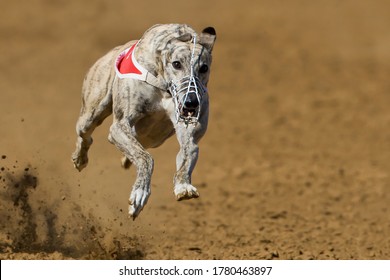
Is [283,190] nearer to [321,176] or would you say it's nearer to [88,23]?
[321,176]

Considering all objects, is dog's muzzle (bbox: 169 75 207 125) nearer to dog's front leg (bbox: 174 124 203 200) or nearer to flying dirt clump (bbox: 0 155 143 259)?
dog's front leg (bbox: 174 124 203 200)

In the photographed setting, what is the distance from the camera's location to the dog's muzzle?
7098mm

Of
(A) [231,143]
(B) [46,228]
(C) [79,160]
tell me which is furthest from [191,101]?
(A) [231,143]

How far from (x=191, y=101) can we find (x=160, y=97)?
610 mm

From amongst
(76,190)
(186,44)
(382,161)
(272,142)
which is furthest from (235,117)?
(186,44)

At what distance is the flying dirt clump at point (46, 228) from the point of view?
9352 millimetres

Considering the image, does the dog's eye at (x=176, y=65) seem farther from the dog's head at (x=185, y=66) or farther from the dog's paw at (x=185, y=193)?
the dog's paw at (x=185, y=193)

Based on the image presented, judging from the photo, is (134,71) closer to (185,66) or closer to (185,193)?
(185,66)

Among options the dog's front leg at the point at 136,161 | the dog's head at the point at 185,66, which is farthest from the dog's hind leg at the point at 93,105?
the dog's head at the point at 185,66

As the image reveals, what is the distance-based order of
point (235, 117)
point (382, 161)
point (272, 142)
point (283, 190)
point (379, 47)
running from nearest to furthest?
point (283, 190)
point (382, 161)
point (272, 142)
point (235, 117)
point (379, 47)

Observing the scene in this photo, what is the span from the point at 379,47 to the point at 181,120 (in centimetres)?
1271

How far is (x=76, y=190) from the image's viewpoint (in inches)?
439

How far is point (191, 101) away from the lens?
707 centimetres

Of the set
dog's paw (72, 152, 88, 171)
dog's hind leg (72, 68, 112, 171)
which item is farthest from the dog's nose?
dog's paw (72, 152, 88, 171)
